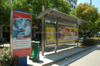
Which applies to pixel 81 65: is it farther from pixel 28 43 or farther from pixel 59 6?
pixel 59 6

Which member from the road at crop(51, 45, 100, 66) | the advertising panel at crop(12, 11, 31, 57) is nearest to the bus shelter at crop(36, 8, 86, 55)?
the road at crop(51, 45, 100, 66)

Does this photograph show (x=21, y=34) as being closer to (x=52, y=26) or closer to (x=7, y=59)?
(x=7, y=59)

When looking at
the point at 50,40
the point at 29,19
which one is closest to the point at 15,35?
the point at 29,19

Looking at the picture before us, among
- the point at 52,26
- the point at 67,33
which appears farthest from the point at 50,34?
the point at 67,33

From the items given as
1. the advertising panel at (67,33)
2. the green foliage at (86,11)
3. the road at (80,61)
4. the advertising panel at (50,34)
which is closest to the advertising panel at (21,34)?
the road at (80,61)

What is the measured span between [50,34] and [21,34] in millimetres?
3226

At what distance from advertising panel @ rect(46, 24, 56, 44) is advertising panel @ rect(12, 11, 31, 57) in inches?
96.0

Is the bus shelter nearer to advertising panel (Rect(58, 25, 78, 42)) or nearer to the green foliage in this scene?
advertising panel (Rect(58, 25, 78, 42))

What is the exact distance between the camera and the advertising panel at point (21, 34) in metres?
4.07

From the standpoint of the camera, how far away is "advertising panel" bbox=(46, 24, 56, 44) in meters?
6.90

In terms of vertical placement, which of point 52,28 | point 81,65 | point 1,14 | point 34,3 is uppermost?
point 34,3

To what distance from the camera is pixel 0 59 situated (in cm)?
363

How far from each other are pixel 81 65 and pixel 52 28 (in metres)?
3.57

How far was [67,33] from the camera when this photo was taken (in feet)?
30.6
